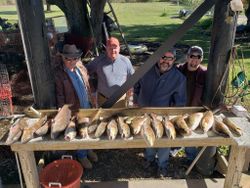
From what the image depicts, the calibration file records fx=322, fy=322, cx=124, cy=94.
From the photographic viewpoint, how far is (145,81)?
4555 millimetres

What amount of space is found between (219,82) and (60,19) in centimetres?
1082

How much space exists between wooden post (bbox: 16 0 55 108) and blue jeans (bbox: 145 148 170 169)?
5.61 feet

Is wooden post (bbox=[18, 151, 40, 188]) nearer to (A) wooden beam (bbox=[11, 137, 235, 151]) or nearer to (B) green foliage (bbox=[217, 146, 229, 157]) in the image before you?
(A) wooden beam (bbox=[11, 137, 235, 151])

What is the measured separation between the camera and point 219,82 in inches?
170

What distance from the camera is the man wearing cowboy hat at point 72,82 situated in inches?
176

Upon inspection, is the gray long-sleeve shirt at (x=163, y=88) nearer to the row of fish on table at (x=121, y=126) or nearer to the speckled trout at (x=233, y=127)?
the row of fish on table at (x=121, y=126)

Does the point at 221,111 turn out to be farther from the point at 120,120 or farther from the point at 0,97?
the point at 0,97

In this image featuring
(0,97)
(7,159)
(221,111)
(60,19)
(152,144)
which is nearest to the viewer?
(152,144)

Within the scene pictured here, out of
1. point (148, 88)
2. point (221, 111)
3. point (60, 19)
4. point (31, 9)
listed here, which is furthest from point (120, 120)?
point (60, 19)

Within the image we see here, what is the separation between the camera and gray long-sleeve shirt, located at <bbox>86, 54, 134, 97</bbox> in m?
4.98

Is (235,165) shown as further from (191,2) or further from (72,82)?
(191,2)

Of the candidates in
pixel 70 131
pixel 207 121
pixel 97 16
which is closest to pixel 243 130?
pixel 207 121

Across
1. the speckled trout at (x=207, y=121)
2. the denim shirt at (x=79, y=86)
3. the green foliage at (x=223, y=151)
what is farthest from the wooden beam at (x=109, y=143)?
the green foliage at (x=223, y=151)

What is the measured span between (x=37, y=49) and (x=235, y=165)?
2.84 metres
